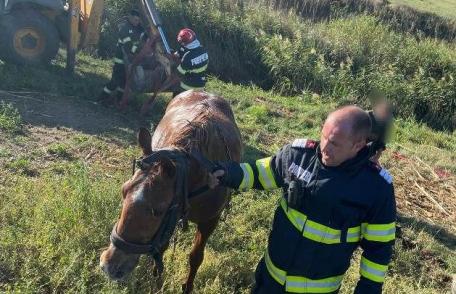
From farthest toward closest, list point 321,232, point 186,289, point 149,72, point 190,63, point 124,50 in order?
point 124,50, point 149,72, point 190,63, point 186,289, point 321,232

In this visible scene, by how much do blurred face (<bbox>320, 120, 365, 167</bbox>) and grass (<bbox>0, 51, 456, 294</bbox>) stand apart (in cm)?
201

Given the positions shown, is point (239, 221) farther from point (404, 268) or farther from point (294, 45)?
point (294, 45)

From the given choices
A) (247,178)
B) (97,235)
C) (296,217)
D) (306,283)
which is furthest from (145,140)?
(97,235)

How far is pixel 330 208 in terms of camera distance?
9.73 feet

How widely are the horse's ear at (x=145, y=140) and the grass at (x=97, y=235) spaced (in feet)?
4.28

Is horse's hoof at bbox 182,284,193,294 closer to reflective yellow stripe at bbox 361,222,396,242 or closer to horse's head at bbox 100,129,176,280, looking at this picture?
horse's head at bbox 100,129,176,280

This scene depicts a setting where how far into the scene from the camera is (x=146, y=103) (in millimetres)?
9250

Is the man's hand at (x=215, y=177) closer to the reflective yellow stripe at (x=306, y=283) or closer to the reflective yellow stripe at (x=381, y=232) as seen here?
the reflective yellow stripe at (x=306, y=283)

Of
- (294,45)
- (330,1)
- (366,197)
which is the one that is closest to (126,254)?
(366,197)

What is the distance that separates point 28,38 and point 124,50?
250cm

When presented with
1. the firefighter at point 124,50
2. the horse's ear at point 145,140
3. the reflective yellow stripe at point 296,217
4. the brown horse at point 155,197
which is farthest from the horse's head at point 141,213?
the firefighter at point 124,50

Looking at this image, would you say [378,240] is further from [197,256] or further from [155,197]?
[197,256]

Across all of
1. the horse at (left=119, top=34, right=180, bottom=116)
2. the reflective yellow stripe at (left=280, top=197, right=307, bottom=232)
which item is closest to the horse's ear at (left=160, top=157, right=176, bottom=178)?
the reflective yellow stripe at (left=280, top=197, right=307, bottom=232)

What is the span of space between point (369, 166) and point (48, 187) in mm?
3641
